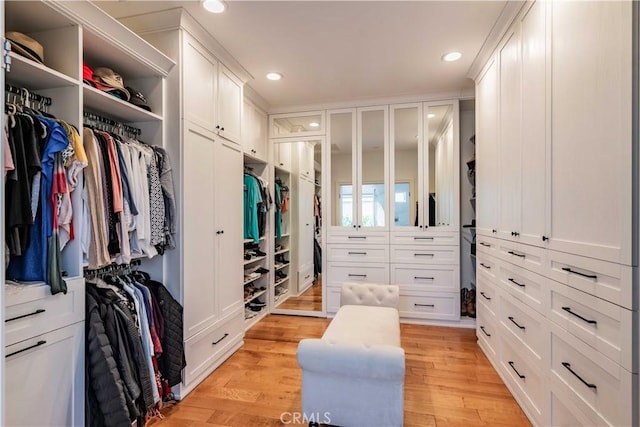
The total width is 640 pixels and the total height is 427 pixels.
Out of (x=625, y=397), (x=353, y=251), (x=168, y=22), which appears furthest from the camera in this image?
(x=353, y=251)

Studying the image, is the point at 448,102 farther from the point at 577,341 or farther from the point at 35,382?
the point at 35,382

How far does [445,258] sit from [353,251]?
993 mm

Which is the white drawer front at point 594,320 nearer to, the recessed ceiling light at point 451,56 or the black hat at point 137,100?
the recessed ceiling light at point 451,56

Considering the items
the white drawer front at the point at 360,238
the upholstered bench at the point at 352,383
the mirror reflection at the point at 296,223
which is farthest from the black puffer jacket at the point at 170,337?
the white drawer front at the point at 360,238

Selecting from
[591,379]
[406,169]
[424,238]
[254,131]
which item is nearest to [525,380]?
[591,379]

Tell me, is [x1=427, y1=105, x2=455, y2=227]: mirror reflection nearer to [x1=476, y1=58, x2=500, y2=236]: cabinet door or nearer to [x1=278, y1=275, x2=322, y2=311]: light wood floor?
[x1=476, y1=58, x2=500, y2=236]: cabinet door

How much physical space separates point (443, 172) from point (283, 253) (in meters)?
2.21

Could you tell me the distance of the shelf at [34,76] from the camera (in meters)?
1.33

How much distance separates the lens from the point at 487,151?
2.59 m

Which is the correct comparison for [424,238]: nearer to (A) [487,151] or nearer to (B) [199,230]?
(A) [487,151]

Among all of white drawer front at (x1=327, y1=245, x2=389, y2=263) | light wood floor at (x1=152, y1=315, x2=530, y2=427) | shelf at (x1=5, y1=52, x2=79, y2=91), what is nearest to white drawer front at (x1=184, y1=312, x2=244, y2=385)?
light wood floor at (x1=152, y1=315, x2=530, y2=427)

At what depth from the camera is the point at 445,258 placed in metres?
3.41

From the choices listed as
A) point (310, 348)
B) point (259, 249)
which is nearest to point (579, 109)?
point (310, 348)

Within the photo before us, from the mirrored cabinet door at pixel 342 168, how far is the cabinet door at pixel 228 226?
122cm
